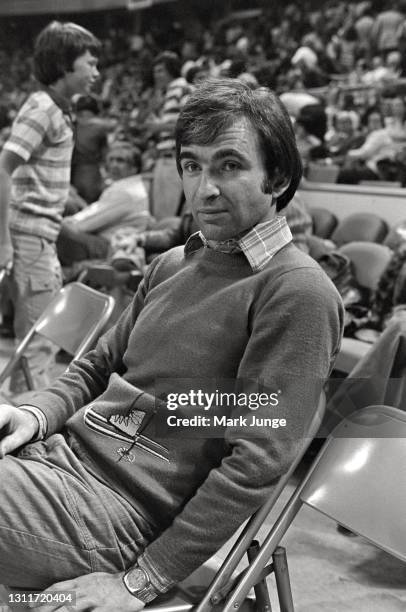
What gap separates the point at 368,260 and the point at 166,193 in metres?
1.67

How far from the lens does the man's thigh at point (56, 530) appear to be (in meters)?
1.04

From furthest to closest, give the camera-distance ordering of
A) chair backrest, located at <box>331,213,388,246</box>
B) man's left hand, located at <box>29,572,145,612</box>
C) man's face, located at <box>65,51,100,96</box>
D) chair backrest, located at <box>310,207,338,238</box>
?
chair backrest, located at <box>310,207,338,238</box> → chair backrest, located at <box>331,213,388,246</box> → man's face, located at <box>65,51,100,96</box> → man's left hand, located at <box>29,572,145,612</box>

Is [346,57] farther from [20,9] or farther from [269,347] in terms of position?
[269,347]

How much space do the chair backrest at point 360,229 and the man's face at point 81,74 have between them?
6.25 ft

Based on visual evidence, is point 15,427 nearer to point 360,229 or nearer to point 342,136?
point 360,229

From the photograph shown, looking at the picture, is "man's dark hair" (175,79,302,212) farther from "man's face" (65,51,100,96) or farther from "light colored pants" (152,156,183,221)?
"light colored pants" (152,156,183,221)

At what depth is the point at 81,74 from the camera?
2.37 metres

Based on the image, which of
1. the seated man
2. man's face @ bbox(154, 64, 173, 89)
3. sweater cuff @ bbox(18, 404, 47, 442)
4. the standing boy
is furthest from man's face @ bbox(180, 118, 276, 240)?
man's face @ bbox(154, 64, 173, 89)

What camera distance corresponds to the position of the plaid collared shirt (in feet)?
3.72

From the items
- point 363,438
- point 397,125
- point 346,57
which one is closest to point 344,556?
point 363,438

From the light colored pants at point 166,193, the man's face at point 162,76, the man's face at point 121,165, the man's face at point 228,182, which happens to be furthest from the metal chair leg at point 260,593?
the man's face at point 162,76

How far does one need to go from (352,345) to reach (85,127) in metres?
2.72

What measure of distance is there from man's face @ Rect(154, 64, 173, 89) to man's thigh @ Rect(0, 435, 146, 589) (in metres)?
8.31

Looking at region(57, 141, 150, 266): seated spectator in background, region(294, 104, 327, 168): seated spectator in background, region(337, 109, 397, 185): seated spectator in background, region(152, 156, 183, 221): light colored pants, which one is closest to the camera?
region(57, 141, 150, 266): seated spectator in background
